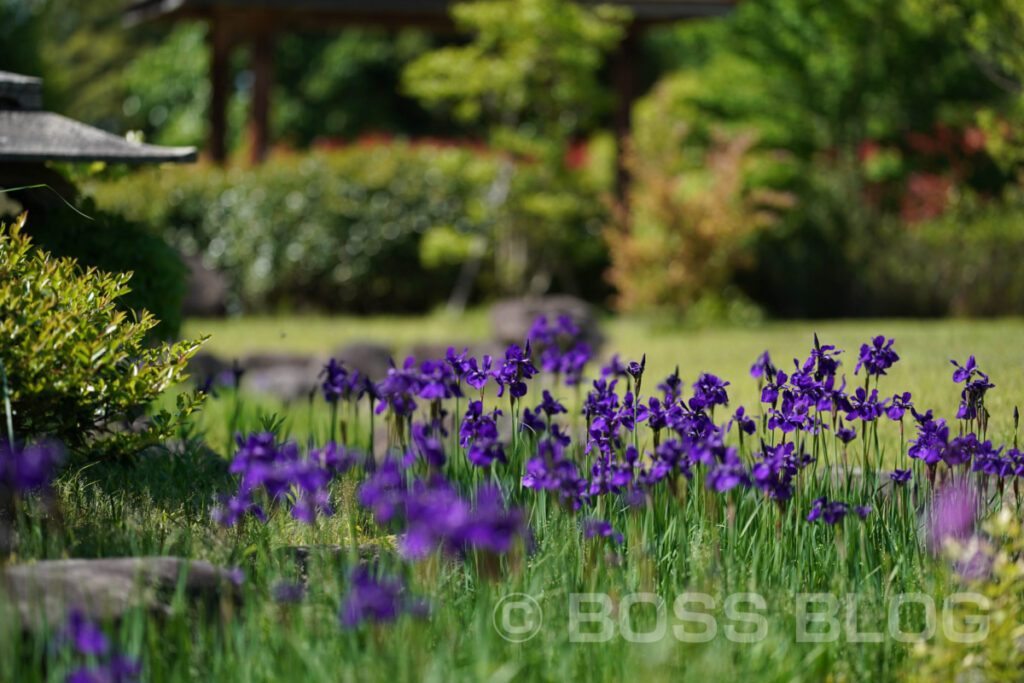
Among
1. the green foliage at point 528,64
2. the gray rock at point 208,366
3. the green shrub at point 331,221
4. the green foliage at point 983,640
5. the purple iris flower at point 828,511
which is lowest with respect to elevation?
the green foliage at point 983,640

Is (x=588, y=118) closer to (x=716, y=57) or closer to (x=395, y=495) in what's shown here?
(x=716, y=57)

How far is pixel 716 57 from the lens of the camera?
16.4m

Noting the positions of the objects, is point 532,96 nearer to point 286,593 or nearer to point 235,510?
point 235,510

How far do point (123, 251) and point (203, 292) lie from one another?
7503 millimetres

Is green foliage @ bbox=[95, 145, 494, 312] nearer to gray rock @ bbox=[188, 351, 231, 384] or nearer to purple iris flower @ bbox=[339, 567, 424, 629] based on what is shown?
gray rock @ bbox=[188, 351, 231, 384]

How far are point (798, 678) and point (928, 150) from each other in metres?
14.3

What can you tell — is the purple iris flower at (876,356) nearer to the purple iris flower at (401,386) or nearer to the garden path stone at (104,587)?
the purple iris flower at (401,386)

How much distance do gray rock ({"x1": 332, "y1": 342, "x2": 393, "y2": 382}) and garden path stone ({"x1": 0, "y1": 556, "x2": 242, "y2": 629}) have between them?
19.9 ft

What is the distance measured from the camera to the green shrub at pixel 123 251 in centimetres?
489

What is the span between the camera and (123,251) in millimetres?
4992

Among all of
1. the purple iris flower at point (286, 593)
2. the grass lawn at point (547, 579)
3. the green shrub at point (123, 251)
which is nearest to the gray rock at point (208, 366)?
the green shrub at point (123, 251)

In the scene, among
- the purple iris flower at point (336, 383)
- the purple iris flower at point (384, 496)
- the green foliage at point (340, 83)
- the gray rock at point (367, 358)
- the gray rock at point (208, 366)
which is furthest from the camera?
the green foliage at point (340, 83)

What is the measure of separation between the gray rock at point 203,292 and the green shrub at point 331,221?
26.6 inches

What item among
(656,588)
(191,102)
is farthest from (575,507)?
(191,102)
